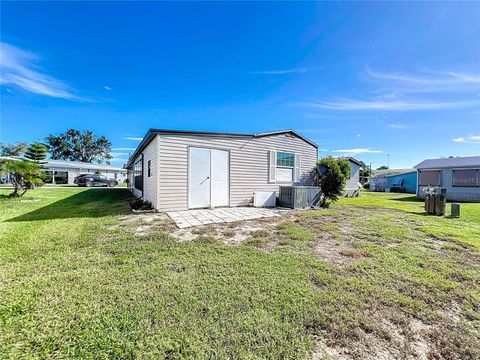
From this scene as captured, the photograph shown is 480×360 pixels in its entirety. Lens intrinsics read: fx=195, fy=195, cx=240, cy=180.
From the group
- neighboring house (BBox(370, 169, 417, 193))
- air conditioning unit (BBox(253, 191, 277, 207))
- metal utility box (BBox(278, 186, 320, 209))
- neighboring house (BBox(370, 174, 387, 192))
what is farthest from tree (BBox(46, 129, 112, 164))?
neighboring house (BBox(370, 169, 417, 193))

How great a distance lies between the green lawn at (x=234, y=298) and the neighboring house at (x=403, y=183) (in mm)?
23735

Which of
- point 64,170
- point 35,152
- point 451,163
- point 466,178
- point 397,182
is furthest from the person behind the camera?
point 64,170

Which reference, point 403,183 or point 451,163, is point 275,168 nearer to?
point 451,163

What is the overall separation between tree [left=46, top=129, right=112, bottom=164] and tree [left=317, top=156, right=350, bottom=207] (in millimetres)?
53246

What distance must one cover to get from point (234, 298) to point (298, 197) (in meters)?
6.62

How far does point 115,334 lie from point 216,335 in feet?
2.68

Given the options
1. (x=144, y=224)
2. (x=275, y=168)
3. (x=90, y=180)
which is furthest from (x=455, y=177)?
(x=90, y=180)

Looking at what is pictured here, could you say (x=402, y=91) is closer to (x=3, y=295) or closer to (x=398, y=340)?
(x=398, y=340)

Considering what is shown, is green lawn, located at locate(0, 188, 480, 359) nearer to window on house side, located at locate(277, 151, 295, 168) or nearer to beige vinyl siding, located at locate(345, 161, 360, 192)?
window on house side, located at locate(277, 151, 295, 168)

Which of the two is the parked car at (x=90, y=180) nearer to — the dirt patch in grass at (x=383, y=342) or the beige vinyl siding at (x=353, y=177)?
the beige vinyl siding at (x=353, y=177)

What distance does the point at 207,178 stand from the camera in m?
7.38

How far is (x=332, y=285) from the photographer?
→ 2.38m

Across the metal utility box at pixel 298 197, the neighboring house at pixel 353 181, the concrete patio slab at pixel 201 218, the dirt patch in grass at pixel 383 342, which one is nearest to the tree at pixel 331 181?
the metal utility box at pixel 298 197

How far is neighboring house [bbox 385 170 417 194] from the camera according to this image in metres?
22.2
